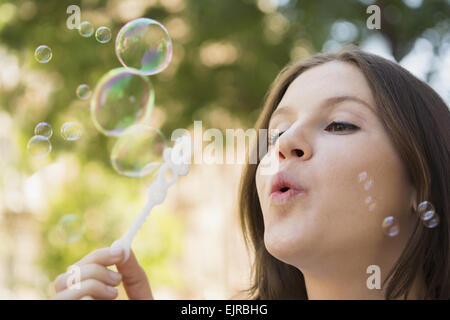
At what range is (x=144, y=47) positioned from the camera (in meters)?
2.25

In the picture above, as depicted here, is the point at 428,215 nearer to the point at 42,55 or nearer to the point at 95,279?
the point at 95,279

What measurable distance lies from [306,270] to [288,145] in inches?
14.5

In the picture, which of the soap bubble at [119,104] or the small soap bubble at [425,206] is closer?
the small soap bubble at [425,206]

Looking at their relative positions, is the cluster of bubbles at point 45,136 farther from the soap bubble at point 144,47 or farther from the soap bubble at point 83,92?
the soap bubble at point 144,47

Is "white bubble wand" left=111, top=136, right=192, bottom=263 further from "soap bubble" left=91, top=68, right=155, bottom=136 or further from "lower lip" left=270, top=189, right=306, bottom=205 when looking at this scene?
"soap bubble" left=91, top=68, right=155, bottom=136

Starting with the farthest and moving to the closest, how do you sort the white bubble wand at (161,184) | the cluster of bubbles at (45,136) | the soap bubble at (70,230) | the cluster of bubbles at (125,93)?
1. the cluster of bubbles at (125,93)
2. the cluster of bubbles at (45,136)
3. the soap bubble at (70,230)
4. the white bubble wand at (161,184)

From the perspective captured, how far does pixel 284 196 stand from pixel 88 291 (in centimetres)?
60

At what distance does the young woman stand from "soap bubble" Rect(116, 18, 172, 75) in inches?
36.5

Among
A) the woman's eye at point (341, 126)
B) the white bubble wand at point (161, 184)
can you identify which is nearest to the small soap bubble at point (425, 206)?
the woman's eye at point (341, 126)

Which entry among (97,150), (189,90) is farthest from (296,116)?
(97,150)

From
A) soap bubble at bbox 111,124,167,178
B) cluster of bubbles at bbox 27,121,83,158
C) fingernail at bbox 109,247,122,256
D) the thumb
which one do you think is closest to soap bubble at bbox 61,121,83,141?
cluster of bubbles at bbox 27,121,83,158

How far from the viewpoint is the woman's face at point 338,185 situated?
133 centimetres

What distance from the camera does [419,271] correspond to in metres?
1.41

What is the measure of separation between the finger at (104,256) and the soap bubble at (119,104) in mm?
955
